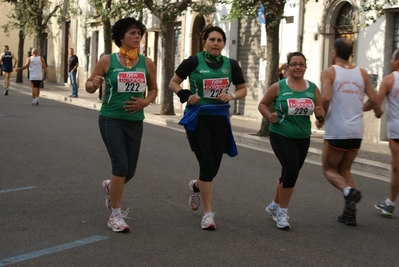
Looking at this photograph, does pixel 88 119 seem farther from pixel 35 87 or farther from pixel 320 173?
pixel 320 173

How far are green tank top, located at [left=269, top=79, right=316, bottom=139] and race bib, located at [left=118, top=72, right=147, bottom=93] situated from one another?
53.4 inches

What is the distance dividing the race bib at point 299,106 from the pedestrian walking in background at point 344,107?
1.12 ft

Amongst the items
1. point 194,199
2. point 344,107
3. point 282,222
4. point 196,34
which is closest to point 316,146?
point 344,107

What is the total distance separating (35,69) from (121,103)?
59.1ft

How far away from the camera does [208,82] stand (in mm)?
7059

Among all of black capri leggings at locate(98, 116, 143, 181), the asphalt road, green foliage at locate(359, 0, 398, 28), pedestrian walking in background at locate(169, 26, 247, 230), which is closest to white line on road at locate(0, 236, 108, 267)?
the asphalt road

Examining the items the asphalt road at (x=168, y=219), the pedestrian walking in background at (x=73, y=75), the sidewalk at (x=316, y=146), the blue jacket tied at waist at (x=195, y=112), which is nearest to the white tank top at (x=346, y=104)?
the asphalt road at (x=168, y=219)

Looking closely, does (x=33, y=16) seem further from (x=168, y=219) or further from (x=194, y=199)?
(x=168, y=219)

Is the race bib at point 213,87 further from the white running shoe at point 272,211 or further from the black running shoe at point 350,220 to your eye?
the black running shoe at point 350,220

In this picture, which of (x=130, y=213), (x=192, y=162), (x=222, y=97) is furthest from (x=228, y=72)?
(x=192, y=162)

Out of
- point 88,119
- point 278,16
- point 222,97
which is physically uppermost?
point 278,16

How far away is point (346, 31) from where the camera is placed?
19.7 metres

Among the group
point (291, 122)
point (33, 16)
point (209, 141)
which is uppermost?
point (33, 16)

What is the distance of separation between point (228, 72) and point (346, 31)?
13.2 metres
